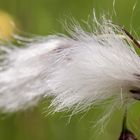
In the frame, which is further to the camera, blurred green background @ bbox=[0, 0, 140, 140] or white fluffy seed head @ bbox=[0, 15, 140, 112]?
blurred green background @ bbox=[0, 0, 140, 140]

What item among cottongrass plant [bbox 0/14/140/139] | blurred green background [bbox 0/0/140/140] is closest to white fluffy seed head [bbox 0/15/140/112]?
cottongrass plant [bbox 0/14/140/139]

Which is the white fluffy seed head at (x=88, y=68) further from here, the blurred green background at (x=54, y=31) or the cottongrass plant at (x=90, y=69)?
the blurred green background at (x=54, y=31)

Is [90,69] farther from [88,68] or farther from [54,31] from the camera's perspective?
[54,31]

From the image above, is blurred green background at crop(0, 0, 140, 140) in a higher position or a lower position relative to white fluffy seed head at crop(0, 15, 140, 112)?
higher

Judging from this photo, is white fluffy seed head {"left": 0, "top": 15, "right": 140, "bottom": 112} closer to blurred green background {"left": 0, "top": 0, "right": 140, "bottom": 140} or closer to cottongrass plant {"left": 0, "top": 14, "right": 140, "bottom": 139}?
cottongrass plant {"left": 0, "top": 14, "right": 140, "bottom": 139}

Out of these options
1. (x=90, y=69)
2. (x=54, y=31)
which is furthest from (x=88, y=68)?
(x=54, y=31)

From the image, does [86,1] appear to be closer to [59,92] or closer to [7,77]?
[7,77]
